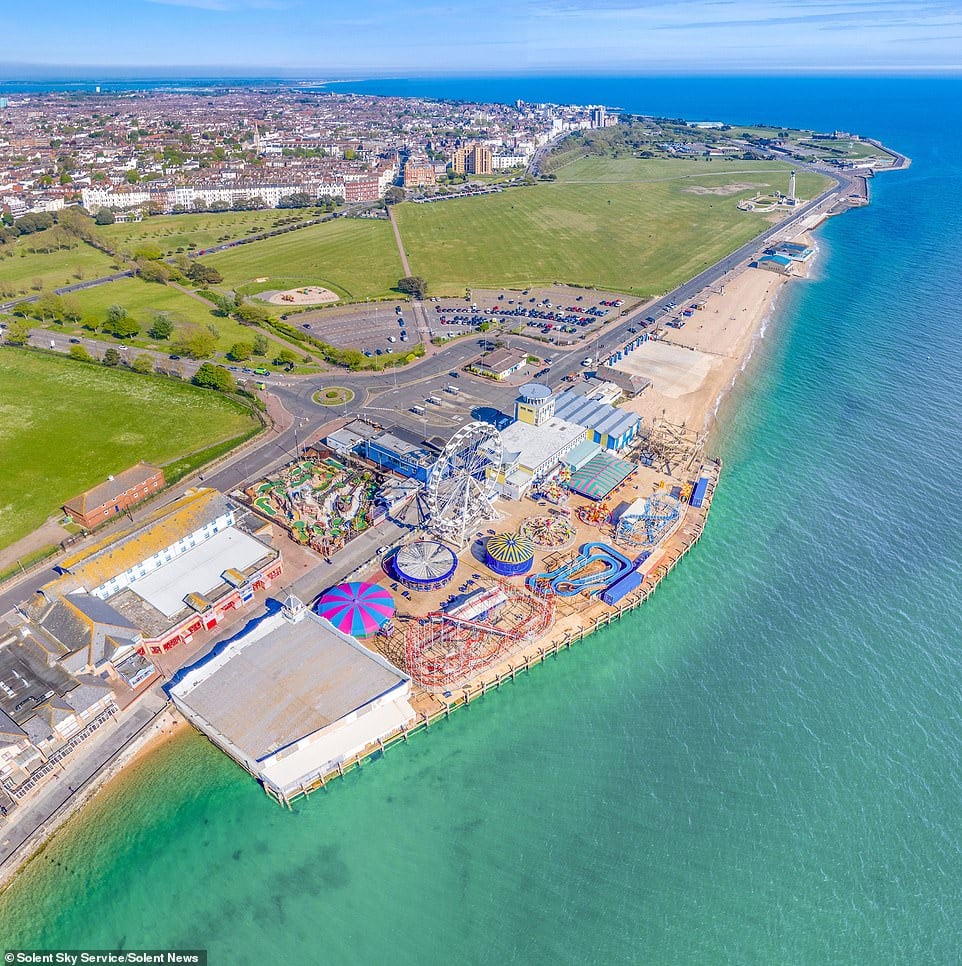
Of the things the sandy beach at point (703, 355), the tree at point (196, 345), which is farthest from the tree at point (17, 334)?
the sandy beach at point (703, 355)

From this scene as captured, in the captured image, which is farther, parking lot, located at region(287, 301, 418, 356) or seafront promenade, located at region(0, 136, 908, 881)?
parking lot, located at region(287, 301, 418, 356)

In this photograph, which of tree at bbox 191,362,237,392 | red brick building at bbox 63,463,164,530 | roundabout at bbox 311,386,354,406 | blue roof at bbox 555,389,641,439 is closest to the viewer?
red brick building at bbox 63,463,164,530

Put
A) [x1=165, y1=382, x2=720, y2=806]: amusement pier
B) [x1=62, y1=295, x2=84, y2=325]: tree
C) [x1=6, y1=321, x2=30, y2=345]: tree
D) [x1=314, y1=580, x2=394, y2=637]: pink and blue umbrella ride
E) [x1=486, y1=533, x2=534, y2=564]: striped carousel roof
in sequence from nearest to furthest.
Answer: [x1=165, y1=382, x2=720, y2=806]: amusement pier < [x1=314, y1=580, x2=394, y2=637]: pink and blue umbrella ride < [x1=486, y1=533, x2=534, y2=564]: striped carousel roof < [x1=6, y1=321, x2=30, y2=345]: tree < [x1=62, y1=295, x2=84, y2=325]: tree

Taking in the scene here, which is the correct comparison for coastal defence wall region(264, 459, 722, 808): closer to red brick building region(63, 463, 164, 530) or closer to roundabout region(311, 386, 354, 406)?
red brick building region(63, 463, 164, 530)

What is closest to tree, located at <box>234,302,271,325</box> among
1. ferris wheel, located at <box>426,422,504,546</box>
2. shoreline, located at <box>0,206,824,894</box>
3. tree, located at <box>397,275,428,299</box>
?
tree, located at <box>397,275,428,299</box>

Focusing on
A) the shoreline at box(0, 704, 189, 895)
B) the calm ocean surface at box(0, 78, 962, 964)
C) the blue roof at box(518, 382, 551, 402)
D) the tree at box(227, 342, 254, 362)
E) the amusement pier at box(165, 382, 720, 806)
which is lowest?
the calm ocean surface at box(0, 78, 962, 964)

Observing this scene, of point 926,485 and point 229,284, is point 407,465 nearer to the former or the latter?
point 926,485
